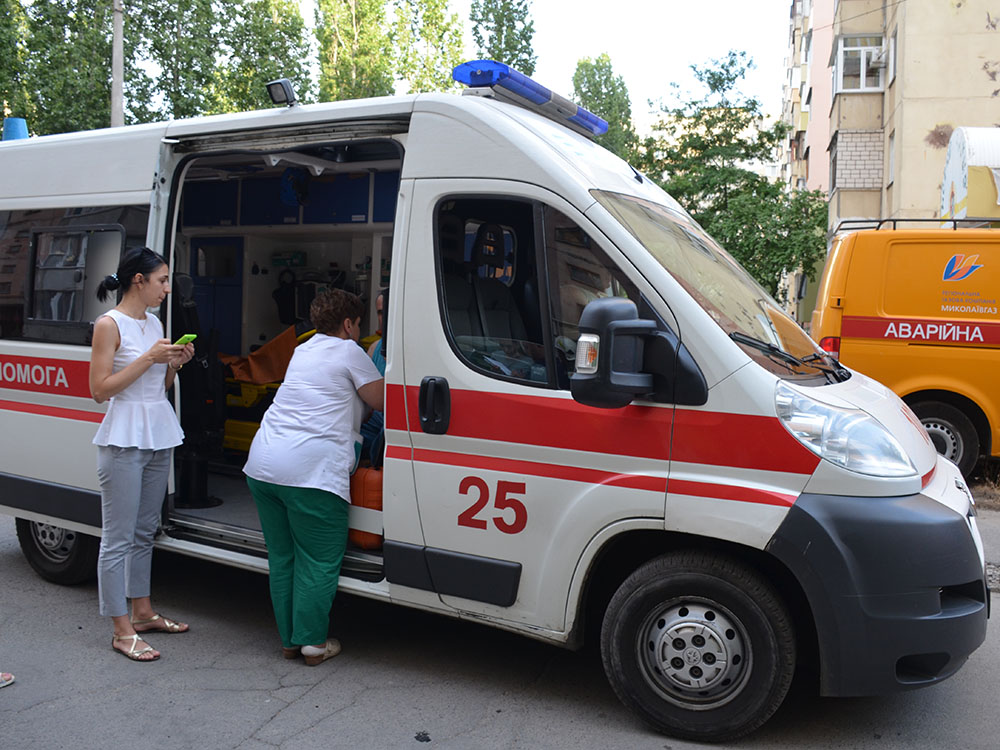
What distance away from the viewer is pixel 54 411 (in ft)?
16.7

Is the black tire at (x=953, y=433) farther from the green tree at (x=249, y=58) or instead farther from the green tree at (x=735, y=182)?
the green tree at (x=249, y=58)

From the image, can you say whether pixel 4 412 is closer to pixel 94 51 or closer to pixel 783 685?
pixel 783 685

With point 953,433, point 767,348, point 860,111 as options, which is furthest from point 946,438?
point 860,111

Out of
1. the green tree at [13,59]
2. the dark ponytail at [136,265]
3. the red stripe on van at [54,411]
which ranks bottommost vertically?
the red stripe on van at [54,411]

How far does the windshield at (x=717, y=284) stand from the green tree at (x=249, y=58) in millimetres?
21819

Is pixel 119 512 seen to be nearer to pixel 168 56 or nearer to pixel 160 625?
pixel 160 625

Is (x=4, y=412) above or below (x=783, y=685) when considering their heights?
above

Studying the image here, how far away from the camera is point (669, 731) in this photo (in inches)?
142

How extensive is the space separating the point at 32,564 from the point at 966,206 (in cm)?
1102

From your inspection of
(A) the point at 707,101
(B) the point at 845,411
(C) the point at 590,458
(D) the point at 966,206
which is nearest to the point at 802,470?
(B) the point at 845,411

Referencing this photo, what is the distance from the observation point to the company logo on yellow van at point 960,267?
820cm

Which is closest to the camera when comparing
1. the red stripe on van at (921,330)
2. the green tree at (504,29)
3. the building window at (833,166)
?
the red stripe on van at (921,330)

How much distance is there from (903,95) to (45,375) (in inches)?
748

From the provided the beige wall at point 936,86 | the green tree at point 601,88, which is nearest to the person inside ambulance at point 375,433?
the beige wall at point 936,86
